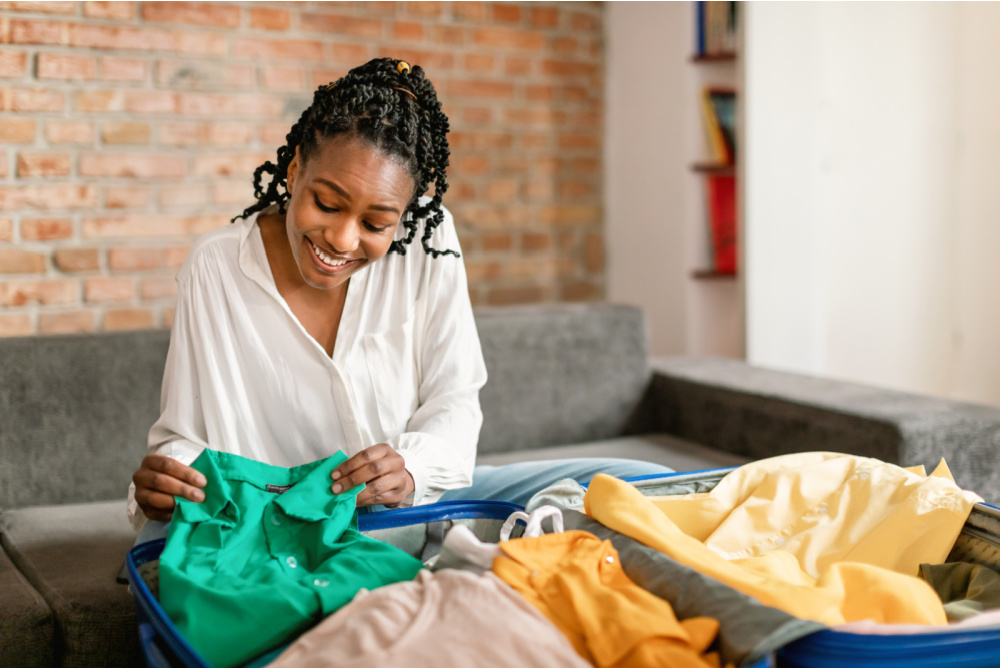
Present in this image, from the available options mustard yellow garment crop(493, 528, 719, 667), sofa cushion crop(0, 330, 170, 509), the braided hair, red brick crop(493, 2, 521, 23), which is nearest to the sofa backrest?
sofa cushion crop(0, 330, 170, 509)

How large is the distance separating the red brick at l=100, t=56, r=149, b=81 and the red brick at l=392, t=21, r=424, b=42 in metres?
0.81

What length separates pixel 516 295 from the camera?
3.27m

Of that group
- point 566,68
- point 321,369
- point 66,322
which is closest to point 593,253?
point 566,68

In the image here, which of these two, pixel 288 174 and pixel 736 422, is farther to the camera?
pixel 736 422

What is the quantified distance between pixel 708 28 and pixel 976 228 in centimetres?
123

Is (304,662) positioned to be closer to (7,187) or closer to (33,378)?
(33,378)

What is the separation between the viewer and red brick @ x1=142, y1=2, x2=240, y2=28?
2555 millimetres

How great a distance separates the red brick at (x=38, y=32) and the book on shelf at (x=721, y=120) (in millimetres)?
1984

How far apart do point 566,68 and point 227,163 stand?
1315 mm

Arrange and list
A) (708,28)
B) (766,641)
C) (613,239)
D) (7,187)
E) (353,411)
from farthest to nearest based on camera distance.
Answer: (613,239) < (708,28) < (7,187) < (353,411) < (766,641)

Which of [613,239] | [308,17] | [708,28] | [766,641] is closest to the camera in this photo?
[766,641]

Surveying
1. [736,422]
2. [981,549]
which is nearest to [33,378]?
[736,422]

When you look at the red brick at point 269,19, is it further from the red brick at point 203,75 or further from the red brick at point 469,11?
the red brick at point 469,11

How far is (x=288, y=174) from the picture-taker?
4.80ft
